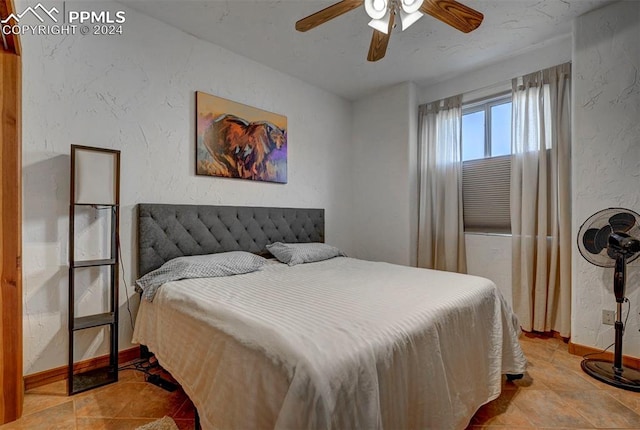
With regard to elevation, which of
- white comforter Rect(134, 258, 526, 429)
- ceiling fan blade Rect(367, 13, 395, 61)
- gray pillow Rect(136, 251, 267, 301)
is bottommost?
white comforter Rect(134, 258, 526, 429)

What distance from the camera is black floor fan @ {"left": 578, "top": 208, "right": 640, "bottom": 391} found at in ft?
6.43

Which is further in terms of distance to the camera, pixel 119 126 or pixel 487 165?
pixel 487 165

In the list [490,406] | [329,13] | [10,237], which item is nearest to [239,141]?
[329,13]

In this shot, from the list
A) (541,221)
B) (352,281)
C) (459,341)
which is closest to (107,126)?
(352,281)

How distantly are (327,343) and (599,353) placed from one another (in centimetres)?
258

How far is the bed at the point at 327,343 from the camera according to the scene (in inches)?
37.3

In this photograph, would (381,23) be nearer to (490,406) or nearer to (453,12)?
(453,12)

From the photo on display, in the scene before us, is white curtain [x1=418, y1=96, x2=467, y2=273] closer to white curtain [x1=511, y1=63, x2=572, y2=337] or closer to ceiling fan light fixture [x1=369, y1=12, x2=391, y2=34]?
white curtain [x1=511, y1=63, x2=572, y2=337]

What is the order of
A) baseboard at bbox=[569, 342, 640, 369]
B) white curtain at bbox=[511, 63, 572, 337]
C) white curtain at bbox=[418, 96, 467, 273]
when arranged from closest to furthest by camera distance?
baseboard at bbox=[569, 342, 640, 369] → white curtain at bbox=[511, 63, 572, 337] → white curtain at bbox=[418, 96, 467, 273]

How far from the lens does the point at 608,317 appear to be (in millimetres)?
2268

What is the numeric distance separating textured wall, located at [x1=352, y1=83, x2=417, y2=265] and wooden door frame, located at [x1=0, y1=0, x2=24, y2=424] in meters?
3.31

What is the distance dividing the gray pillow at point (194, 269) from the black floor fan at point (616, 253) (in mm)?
2568

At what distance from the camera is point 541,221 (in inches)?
108

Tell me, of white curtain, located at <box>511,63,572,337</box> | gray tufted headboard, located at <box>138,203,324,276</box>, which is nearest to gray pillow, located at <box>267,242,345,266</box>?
gray tufted headboard, located at <box>138,203,324,276</box>
